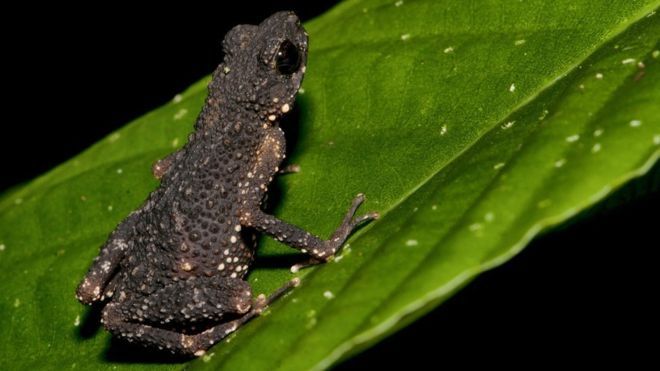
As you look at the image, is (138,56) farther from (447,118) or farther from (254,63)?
(447,118)

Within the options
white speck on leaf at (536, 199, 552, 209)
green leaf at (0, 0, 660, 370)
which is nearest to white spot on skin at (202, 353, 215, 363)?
green leaf at (0, 0, 660, 370)

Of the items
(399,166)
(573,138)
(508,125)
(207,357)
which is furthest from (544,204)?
(207,357)

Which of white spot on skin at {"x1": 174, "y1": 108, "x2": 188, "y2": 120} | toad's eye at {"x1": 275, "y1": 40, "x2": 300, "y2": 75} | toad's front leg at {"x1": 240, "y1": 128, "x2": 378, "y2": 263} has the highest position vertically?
toad's eye at {"x1": 275, "y1": 40, "x2": 300, "y2": 75}

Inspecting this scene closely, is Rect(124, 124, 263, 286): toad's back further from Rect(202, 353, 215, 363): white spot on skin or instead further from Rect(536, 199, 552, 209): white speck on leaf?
Rect(536, 199, 552, 209): white speck on leaf

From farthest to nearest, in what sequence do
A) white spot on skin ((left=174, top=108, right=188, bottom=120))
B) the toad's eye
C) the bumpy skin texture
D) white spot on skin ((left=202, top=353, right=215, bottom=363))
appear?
white spot on skin ((left=174, top=108, right=188, bottom=120)) < the toad's eye < the bumpy skin texture < white spot on skin ((left=202, top=353, right=215, bottom=363))

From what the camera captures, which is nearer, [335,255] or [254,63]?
[335,255]

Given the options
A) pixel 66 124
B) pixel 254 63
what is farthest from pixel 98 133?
pixel 254 63

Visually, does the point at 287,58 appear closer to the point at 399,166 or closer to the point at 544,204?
the point at 399,166
